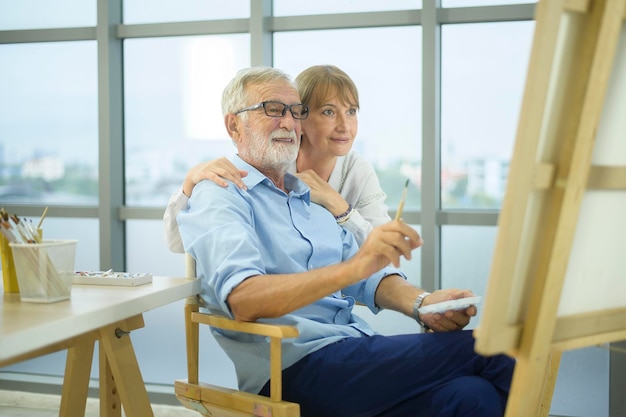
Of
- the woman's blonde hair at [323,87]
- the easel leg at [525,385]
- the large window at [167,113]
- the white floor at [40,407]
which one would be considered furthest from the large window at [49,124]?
the easel leg at [525,385]

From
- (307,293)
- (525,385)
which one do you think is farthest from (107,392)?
(525,385)

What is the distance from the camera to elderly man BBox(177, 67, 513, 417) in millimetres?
2113

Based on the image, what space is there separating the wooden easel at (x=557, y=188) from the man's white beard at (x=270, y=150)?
4.06 ft

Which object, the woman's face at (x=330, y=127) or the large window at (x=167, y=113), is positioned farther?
the large window at (x=167, y=113)

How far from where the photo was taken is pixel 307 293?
83.4 inches

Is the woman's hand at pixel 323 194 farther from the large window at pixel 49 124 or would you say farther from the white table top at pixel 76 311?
the large window at pixel 49 124

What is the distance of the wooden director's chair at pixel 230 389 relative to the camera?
208 centimetres

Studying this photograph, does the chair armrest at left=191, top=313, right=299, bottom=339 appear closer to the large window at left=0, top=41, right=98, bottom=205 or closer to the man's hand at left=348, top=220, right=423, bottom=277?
the man's hand at left=348, top=220, right=423, bottom=277

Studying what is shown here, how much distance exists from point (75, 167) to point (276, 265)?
2.25 m

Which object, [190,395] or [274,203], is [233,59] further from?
[190,395]

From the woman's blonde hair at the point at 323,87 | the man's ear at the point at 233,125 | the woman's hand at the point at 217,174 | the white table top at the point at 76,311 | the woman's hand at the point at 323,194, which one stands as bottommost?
the white table top at the point at 76,311

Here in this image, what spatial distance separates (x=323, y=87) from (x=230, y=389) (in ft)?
3.68

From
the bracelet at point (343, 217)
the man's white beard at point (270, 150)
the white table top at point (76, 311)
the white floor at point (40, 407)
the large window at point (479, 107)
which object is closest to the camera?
the white table top at point (76, 311)

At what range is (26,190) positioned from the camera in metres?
4.37
